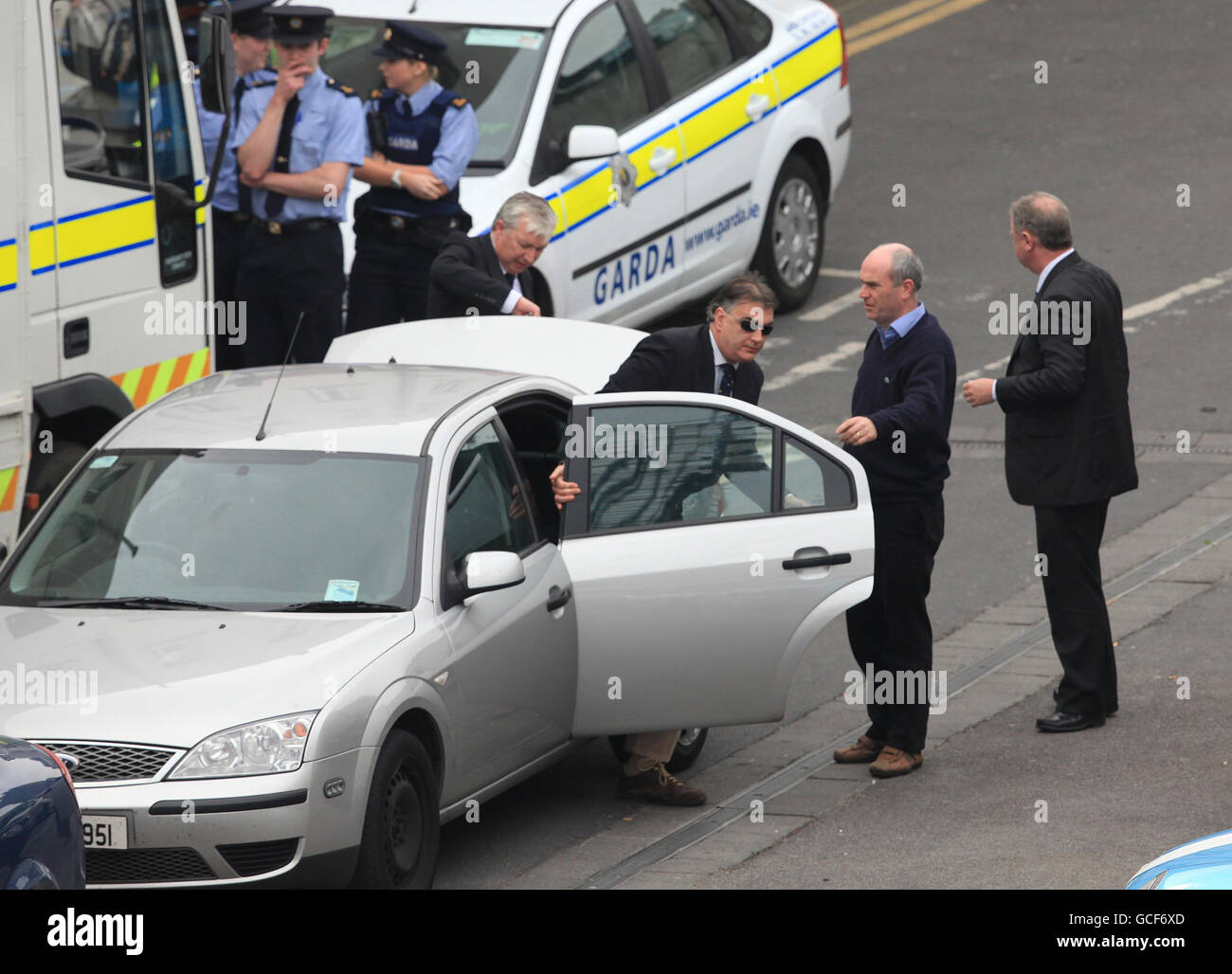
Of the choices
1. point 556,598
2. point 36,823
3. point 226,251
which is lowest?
point 556,598

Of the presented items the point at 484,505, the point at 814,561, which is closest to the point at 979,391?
the point at 814,561

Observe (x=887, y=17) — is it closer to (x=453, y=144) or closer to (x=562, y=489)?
(x=453, y=144)

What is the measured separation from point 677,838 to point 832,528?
122cm

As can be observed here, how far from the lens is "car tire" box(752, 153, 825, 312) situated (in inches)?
514

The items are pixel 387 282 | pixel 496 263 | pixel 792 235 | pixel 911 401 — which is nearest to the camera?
pixel 911 401

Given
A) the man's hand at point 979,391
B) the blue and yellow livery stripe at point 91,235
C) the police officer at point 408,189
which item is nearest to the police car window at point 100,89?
the blue and yellow livery stripe at point 91,235

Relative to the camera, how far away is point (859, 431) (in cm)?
730

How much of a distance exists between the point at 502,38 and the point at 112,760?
22.1 feet

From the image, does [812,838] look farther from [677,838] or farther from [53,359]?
[53,359]

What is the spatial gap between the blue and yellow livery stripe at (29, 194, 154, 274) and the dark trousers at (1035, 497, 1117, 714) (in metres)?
3.82

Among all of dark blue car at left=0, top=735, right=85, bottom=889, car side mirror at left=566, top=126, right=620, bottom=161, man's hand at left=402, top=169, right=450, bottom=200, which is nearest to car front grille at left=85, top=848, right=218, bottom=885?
dark blue car at left=0, top=735, right=85, bottom=889

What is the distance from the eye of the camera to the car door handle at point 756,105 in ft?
41.2

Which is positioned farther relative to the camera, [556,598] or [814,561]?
[814,561]

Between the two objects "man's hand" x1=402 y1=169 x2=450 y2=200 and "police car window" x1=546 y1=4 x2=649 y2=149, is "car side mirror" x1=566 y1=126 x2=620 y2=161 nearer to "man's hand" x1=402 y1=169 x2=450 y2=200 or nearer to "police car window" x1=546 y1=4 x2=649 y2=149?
"police car window" x1=546 y1=4 x2=649 y2=149
